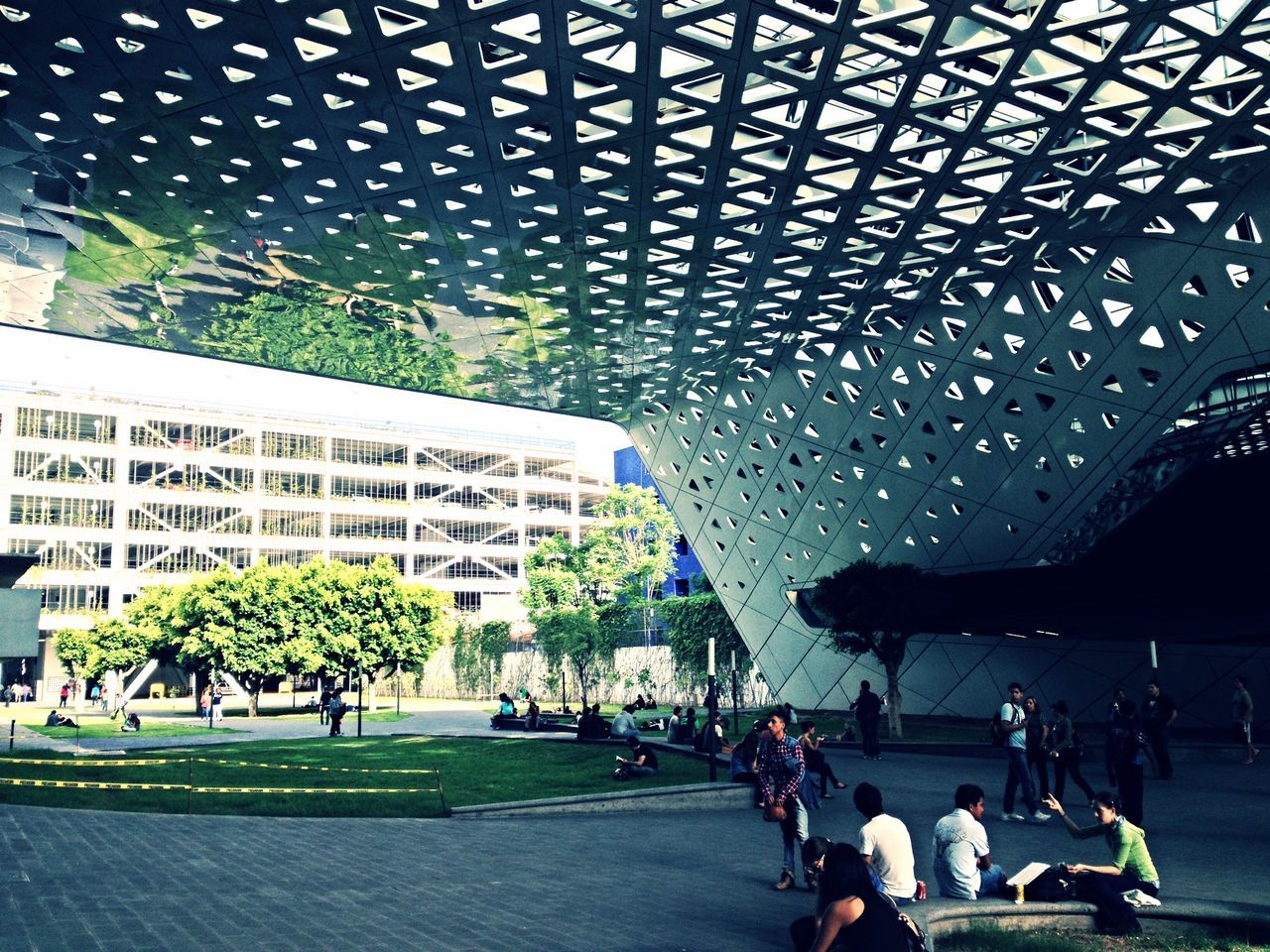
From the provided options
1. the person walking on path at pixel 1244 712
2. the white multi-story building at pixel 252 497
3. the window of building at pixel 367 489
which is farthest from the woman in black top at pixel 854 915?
the window of building at pixel 367 489

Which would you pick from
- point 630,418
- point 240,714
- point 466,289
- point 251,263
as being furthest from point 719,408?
point 240,714

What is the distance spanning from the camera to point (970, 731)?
28781 mm

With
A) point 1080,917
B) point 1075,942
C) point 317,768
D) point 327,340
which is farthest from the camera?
point 327,340

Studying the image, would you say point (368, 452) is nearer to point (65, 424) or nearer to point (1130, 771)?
point (65, 424)

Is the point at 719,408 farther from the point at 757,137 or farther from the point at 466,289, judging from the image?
the point at 757,137

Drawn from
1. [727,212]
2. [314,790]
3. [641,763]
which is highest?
[727,212]

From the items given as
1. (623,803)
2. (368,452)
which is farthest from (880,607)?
(368,452)

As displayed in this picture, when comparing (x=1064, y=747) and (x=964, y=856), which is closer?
(x=964, y=856)

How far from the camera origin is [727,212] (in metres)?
20.9

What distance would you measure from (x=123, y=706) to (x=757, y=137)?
35.0 meters

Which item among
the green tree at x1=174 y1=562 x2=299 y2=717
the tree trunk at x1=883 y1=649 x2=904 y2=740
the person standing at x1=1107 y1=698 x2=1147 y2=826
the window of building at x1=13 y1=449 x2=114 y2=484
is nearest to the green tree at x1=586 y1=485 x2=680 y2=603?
the green tree at x1=174 y1=562 x2=299 y2=717

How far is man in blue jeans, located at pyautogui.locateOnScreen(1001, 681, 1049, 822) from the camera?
14.4 metres

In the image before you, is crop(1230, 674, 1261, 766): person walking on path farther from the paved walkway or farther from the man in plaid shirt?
the man in plaid shirt

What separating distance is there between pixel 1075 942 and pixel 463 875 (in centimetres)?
570
